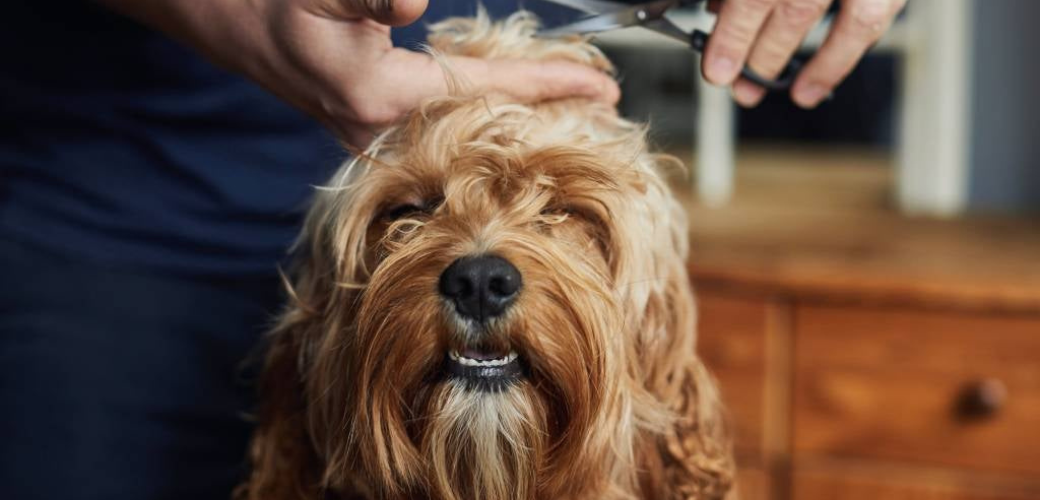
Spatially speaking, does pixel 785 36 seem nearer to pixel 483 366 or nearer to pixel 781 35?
pixel 781 35

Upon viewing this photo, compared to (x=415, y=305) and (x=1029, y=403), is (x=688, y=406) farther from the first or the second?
(x=1029, y=403)

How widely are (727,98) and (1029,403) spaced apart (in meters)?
1.00

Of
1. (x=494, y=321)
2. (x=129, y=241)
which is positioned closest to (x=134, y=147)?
(x=129, y=241)

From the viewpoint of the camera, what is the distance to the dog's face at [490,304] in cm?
98

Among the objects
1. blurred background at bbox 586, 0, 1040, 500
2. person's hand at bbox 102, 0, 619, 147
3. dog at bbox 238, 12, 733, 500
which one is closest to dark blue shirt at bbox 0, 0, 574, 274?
dog at bbox 238, 12, 733, 500

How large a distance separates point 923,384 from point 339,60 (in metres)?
1.40

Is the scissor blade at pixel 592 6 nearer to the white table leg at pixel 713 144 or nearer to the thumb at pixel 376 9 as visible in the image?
the thumb at pixel 376 9

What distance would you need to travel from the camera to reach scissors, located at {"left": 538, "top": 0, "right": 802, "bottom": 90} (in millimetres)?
1098

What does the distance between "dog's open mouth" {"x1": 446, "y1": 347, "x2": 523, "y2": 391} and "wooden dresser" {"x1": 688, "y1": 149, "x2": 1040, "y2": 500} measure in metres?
1.14

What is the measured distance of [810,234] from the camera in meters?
2.30

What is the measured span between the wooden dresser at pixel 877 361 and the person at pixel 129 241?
3.18 ft

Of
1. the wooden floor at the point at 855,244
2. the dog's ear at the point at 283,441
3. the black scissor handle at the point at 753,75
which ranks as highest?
the black scissor handle at the point at 753,75

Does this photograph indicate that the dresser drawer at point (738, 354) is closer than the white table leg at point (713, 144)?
Yes

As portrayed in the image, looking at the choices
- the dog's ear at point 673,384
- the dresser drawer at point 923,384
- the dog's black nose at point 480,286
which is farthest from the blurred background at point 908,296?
the dog's black nose at point 480,286
